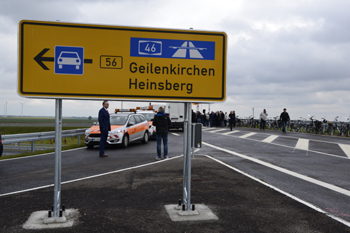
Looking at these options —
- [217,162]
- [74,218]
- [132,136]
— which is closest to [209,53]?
[74,218]

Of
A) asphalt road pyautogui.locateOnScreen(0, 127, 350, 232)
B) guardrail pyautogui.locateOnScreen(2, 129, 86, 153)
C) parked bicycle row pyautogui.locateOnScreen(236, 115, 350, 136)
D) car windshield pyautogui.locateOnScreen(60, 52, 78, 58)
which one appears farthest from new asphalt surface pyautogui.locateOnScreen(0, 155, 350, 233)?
parked bicycle row pyautogui.locateOnScreen(236, 115, 350, 136)

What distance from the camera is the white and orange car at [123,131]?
15.0 metres

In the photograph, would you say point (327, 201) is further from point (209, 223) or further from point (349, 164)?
point (349, 164)

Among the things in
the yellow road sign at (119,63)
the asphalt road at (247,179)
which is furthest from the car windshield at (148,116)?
the yellow road sign at (119,63)

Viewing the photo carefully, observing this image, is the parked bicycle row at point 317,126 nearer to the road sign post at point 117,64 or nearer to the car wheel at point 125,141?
the car wheel at point 125,141

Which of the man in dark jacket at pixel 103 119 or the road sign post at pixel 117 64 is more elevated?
the road sign post at pixel 117 64

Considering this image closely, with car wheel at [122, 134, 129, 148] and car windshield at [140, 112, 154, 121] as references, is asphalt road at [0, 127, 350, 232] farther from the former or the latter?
car windshield at [140, 112, 154, 121]

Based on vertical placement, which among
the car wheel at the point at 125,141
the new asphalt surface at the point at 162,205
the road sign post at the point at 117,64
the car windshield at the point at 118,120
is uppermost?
the road sign post at the point at 117,64

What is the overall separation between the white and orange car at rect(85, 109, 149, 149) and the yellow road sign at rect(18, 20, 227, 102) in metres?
10.5

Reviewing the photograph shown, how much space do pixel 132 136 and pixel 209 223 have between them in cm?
1218

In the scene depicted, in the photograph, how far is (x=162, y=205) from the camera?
5.39m

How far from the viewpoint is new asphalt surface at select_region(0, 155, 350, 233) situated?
4.41 meters

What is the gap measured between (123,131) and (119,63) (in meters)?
10.9

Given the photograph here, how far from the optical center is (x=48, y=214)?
4.62 metres
